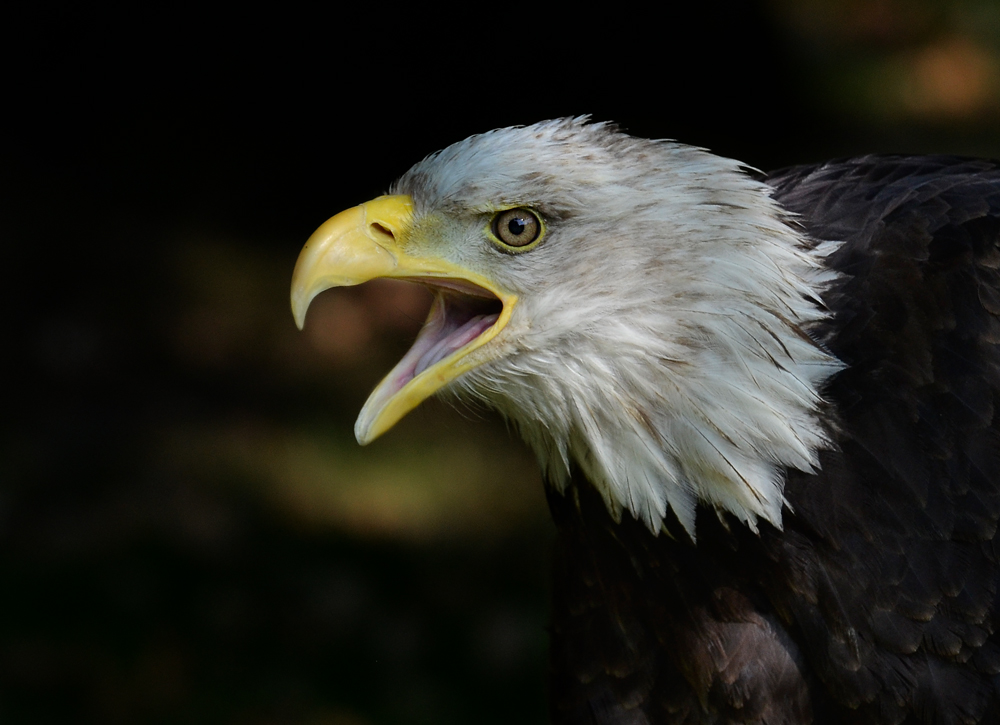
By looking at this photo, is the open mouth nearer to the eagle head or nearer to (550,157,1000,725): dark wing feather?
the eagle head

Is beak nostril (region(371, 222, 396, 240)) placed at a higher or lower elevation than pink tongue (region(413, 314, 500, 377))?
higher

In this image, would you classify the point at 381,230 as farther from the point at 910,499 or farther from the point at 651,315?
the point at 910,499

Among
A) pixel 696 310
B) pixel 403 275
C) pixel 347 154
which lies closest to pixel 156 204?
pixel 347 154

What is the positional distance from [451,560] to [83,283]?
2299 mm

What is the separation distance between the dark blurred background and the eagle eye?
83.9 inches

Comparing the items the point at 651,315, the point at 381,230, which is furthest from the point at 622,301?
the point at 381,230

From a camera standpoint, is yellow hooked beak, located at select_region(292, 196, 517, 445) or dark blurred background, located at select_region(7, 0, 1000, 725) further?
dark blurred background, located at select_region(7, 0, 1000, 725)

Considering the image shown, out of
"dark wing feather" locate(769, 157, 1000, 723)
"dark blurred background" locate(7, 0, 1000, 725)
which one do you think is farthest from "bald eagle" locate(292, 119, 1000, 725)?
"dark blurred background" locate(7, 0, 1000, 725)

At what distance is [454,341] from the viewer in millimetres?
2121

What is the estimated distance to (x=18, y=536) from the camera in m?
4.57

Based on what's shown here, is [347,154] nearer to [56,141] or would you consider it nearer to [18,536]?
[56,141]

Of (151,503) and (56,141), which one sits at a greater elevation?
(56,141)

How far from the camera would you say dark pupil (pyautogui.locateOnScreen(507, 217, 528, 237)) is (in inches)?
79.7

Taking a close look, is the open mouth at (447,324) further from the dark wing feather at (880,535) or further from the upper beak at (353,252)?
the dark wing feather at (880,535)
